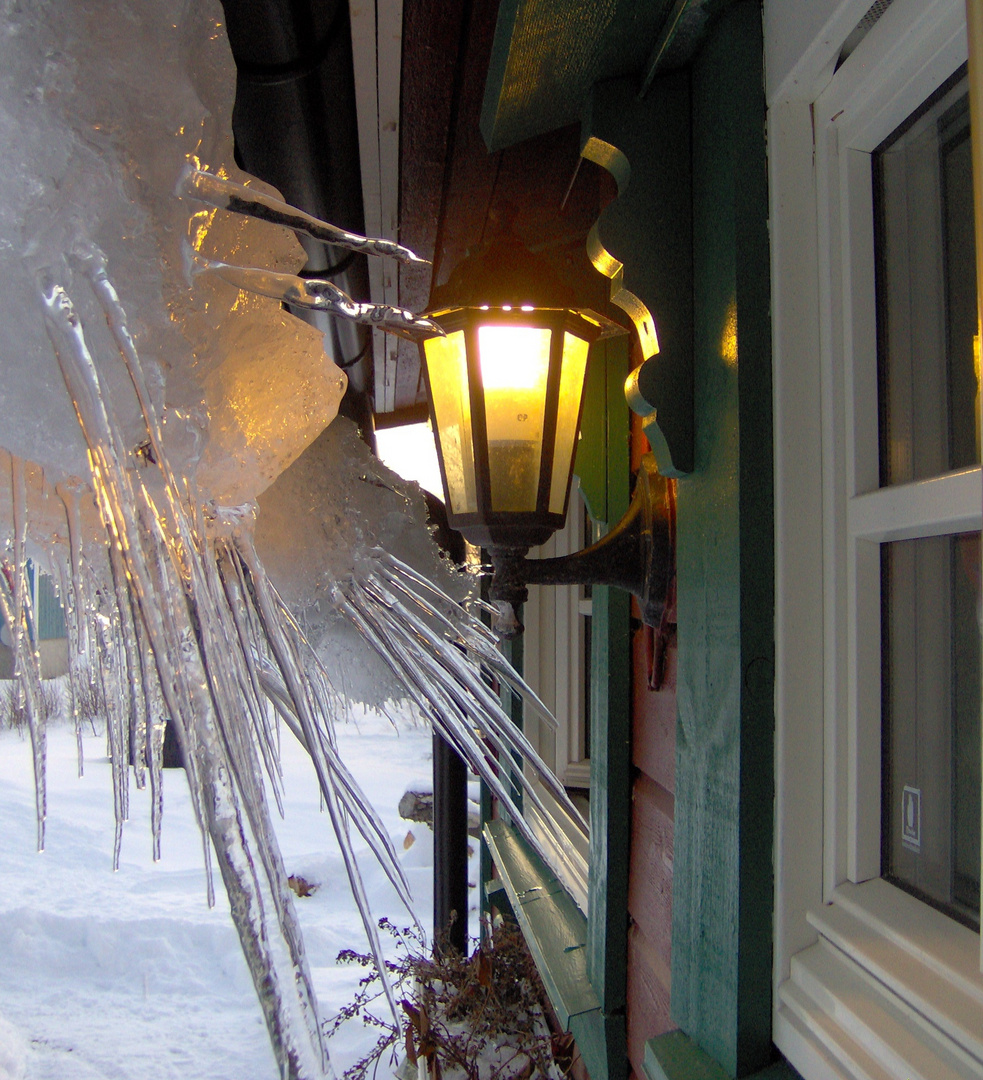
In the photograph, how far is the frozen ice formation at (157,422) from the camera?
0.19 m

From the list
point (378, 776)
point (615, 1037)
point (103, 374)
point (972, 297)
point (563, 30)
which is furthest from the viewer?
point (378, 776)

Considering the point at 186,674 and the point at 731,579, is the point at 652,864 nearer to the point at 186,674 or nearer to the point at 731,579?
the point at 731,579

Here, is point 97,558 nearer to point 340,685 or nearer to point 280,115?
point 340,685

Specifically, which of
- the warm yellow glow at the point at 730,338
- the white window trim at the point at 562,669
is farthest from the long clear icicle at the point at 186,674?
the white window trim at the point at 562,669

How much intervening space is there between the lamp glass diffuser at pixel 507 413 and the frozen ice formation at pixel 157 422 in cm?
72

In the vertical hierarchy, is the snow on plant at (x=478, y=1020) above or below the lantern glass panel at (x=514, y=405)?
below

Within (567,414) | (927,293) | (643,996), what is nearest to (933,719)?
(927,293)

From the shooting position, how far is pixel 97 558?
25 centimetres

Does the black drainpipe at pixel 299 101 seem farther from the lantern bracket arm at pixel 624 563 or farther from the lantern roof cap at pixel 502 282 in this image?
the lantern bracket arm at pixel 624 563

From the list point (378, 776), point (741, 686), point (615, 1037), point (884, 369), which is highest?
point (884, 369)

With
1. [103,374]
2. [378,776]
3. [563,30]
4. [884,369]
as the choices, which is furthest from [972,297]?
[378,776]

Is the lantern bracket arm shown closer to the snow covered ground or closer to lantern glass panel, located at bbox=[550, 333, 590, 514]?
lantern glass panel, located at bbox=[550, 333, 590, 514]

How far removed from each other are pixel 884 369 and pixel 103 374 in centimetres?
78

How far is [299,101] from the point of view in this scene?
89 cm
